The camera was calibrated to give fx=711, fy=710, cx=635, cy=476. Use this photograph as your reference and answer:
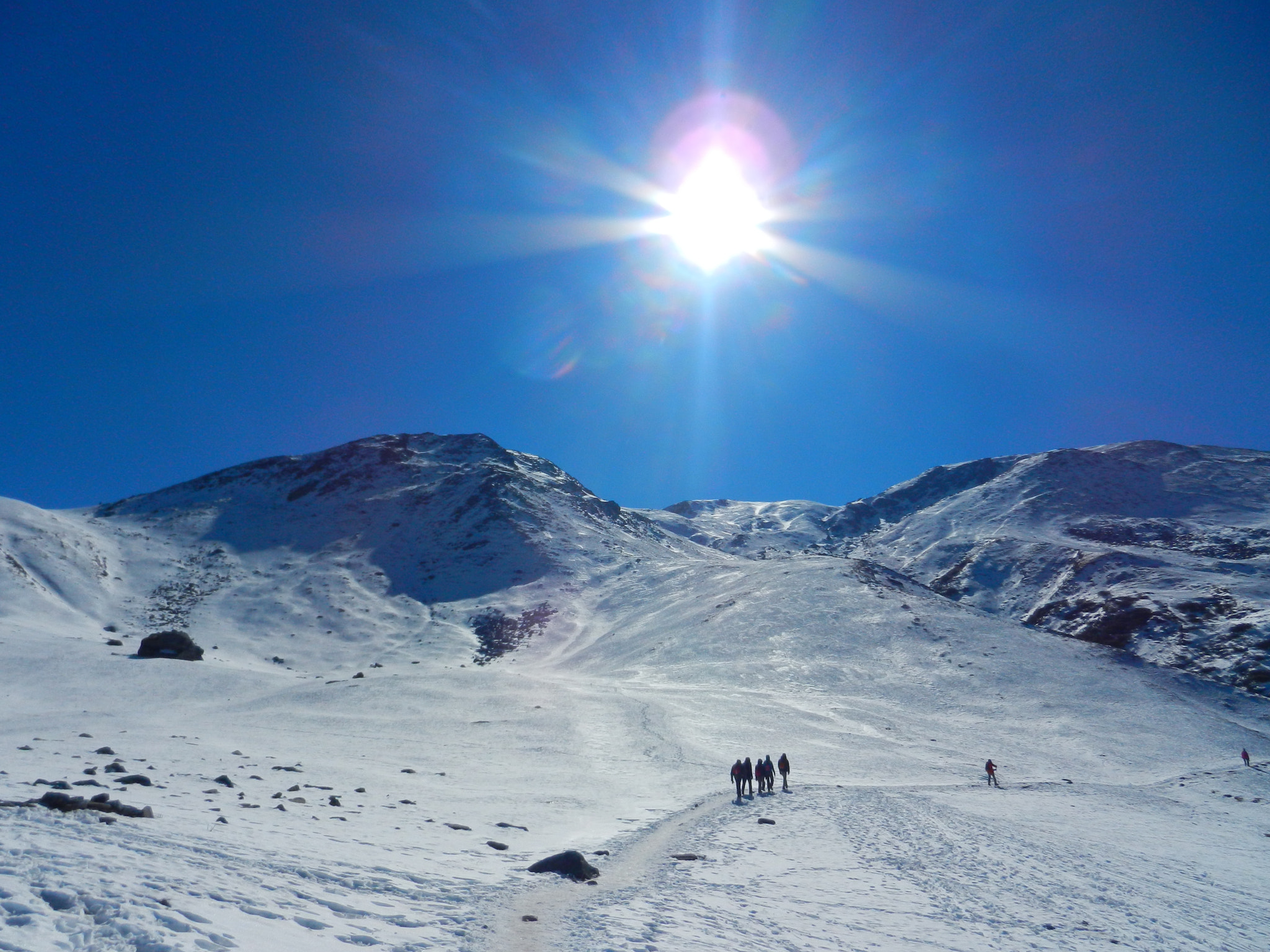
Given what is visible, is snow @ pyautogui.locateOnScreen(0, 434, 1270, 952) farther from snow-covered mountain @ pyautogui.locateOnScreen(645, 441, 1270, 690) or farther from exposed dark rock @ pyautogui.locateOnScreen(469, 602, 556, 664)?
snow-covered mountain @ pyautogui.locateOnScreen(645, 441, 1270, 690)

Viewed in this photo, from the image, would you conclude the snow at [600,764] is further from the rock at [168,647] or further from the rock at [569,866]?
the rock at [168,647]

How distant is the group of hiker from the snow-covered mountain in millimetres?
62919

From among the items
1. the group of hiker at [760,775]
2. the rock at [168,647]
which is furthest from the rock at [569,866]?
the rock at [168,647]

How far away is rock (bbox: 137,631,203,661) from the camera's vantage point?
5694cm

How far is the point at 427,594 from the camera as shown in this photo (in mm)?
104438

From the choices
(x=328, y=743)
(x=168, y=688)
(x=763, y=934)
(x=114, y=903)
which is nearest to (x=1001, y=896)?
(x=763, y=934)

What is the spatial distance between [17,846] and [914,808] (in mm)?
28036

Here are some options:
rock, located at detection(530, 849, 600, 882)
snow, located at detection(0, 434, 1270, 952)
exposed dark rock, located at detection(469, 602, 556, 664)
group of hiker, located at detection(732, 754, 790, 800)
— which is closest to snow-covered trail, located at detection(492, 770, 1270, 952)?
snow, located at detection(0, 434, 1270, 952)

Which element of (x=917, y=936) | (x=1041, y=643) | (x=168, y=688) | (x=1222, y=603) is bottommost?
(x=917, y=936)

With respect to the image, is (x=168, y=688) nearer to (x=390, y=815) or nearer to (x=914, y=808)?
(x=390, y=815)

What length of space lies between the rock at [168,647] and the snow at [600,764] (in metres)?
3.90

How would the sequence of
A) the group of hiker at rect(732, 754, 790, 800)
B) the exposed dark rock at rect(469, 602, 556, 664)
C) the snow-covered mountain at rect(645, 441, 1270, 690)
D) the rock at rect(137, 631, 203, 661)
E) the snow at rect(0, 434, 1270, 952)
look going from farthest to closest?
the exposed dark rock at rect(469, 602, 556, 664), the snow-covered mountain at rect(645, 441, 1270, 690), the rock at rect(137, 631, 203, 661), the group of hiker at rect(732, 754, 790, 800), the snow at rect(0, 434, 1270, 952)

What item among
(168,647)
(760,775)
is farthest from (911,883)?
(168,647)

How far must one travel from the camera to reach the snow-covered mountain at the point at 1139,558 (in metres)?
79.8
